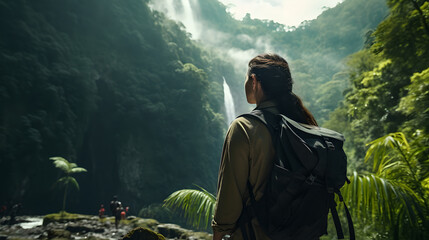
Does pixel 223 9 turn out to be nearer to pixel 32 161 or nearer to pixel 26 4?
pixel 26 4

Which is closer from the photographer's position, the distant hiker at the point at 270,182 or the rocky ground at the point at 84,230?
the distant hiker at the point at 270,182

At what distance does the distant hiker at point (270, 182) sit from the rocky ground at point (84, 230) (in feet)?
30.7

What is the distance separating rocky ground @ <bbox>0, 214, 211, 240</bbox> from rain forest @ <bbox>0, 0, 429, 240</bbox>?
7 centimetres

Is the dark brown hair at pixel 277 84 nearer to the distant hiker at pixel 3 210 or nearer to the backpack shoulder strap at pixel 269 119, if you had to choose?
the backpack shoulder strap at pixel 269 119

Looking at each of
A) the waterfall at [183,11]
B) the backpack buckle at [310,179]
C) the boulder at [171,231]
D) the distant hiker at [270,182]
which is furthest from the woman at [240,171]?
the waterfall at [183,11]

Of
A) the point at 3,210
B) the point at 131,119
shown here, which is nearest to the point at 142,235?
the point at 3,210

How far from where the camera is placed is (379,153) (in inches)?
129

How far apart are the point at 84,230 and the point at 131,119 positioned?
18418 millimetres

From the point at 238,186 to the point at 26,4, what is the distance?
2764 cm

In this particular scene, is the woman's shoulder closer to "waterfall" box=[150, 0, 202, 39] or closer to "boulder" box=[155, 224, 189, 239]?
"boulder" box=[155, 224, 189, 239]

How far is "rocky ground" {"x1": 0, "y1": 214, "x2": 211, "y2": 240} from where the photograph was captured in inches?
368

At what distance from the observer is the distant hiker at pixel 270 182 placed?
1064 mm

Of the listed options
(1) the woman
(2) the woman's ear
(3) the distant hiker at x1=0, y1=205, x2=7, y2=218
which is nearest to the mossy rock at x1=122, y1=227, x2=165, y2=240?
(1) the woman

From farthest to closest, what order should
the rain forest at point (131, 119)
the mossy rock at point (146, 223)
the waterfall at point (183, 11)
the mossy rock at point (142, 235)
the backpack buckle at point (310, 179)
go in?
the waterfall at point (183, 11) < the mossy rock at point (146, 223) < the rain forest at point (131, 119) < the mossy rock at point (142, 235) < the backpack buckle at point (310, 179)
